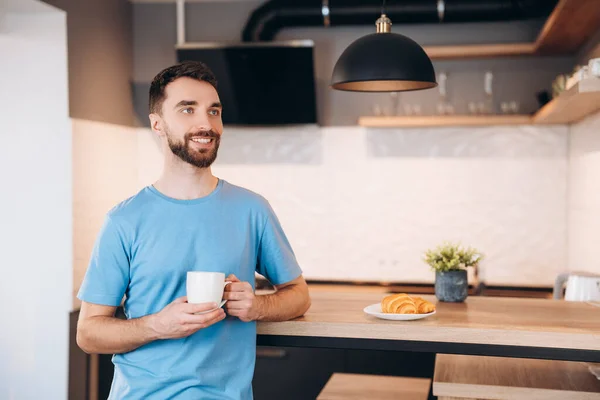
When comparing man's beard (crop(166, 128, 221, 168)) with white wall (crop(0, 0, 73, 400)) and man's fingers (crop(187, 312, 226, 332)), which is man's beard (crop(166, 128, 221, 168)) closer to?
man's fingers (crop(187, 312, 226, 332))

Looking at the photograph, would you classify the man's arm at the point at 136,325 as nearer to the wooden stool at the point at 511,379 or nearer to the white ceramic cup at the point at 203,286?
the white ceramic cup at the point at 203,286

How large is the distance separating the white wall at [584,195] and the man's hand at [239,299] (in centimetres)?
194

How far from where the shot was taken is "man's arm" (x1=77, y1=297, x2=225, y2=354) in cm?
169

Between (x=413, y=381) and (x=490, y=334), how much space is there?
799 millimetres

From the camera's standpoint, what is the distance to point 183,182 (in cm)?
193

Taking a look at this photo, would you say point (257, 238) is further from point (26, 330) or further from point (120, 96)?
point (120, 96)

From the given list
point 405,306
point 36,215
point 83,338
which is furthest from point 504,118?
point 83,338

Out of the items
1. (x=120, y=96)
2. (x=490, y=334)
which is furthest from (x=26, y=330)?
(x=490, y=334)

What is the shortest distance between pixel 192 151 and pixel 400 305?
0.81 meters

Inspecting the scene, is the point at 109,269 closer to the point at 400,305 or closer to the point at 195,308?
the point at 195,308

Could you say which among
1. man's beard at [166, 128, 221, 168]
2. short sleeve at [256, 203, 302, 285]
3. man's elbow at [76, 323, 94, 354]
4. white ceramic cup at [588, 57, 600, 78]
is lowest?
man's elbow at [76, 323, 94, 354]

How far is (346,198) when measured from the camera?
4281 mm

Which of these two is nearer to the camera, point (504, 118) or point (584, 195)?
point (584, 195)

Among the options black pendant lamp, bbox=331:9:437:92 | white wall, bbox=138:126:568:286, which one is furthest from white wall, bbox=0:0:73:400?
black pendant lamp, bbox=331:9:437:92
